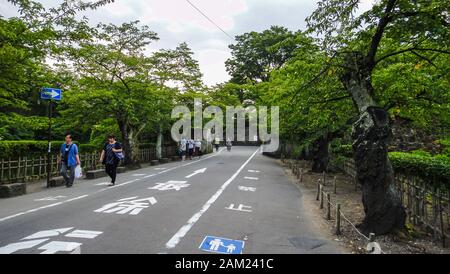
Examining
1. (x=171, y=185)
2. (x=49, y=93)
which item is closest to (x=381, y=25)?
(x=171, y=185)

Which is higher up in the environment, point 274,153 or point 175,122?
point 175,122

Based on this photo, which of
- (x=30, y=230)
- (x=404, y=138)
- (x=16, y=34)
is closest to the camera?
(x=30, y=230)

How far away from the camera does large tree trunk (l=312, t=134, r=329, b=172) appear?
20094 millimetres

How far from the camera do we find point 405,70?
960 centimetres

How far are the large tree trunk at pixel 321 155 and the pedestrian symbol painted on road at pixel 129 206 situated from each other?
42.8 feet

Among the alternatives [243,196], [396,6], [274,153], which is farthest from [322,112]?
[274,153]

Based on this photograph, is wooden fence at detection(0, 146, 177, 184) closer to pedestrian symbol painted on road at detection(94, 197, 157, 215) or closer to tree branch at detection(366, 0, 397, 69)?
pedestrian symbol painted on road at detection(94, 197, 157, 215)

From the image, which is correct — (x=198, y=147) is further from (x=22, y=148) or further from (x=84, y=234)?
(x=84, y=234)

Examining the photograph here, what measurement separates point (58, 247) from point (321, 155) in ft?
58.2

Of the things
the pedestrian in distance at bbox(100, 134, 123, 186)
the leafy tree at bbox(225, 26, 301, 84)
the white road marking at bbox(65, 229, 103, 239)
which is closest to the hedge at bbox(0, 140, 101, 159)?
the pedestrian in distance at bbox(100, 134, 123, 186)

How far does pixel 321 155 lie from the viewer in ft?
67.9

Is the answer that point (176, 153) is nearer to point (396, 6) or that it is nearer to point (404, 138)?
point (404, 138)

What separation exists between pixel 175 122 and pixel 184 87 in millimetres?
3622

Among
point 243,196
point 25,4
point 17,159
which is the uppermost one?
point 25,4
